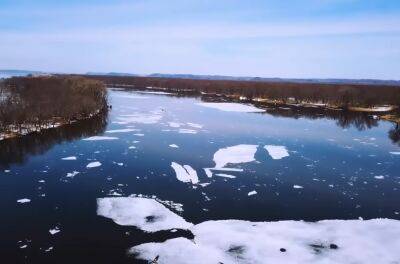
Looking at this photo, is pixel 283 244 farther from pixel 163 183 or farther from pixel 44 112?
pixel 44 112

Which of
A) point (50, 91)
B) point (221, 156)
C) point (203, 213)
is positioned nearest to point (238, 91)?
point (50, 91)

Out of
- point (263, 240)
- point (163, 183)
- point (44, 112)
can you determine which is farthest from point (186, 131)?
point (263, 240)

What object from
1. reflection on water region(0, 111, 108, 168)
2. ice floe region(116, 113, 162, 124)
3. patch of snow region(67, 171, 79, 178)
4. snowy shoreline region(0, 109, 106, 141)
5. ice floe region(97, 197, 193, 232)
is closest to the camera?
ice floe region(97, 197, 193, 232)

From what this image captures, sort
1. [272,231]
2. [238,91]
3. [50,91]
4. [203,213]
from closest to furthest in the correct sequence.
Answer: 1. [272,231]
2. [203,213]
3. [50,91]
4. [238,91]

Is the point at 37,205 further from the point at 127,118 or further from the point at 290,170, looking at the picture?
the point at 127,118

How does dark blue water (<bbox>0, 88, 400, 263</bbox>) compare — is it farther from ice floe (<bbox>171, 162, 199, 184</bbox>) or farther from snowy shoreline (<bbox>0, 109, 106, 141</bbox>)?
snowy shoreline (<bbox>0, 109, 106, 141</bbox>)

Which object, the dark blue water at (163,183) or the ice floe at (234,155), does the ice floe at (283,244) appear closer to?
the dark blue water at (163,183)

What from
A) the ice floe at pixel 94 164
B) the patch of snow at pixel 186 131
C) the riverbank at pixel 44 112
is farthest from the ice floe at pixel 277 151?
the riverbank at pixel 44 112

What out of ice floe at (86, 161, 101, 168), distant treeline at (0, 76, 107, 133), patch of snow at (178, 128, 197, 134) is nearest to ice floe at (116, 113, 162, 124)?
distant treeline at (0, 76, 107, 133)
